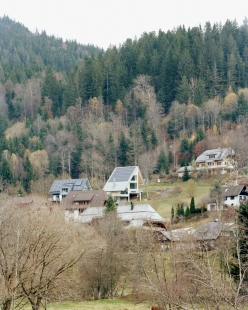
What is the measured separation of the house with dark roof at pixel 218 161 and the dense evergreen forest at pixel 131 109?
138 cm

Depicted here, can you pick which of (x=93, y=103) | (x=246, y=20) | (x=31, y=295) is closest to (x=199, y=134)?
(x=93, y=103)

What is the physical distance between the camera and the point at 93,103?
82938 millimetres

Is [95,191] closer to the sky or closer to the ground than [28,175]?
closer to the ground

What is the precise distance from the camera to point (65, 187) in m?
57.3

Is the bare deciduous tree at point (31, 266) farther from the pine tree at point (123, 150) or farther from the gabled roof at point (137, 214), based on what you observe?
the pine tree at point (123, 150)

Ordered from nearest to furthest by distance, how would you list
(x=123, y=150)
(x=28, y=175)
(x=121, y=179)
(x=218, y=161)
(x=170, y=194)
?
1. (x=170, y=194)
2. (x=121, y=179)
3. (x=218, y=161)
4. (x=28, y=175)
5. (x=123, y=150)

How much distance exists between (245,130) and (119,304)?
4734 cm

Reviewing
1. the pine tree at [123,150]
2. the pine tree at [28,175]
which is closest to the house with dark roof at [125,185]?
the pine tree at [123,150]

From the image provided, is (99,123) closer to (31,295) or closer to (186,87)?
(186,87)

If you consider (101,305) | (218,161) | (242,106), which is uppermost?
(242,106)

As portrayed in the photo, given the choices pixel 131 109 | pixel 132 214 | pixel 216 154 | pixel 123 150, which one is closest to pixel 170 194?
pixel 216 154

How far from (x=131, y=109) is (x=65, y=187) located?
89.9ft

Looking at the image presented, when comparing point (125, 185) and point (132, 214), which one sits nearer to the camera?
point (132, 214)

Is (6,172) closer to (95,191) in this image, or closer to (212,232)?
(95,191)
